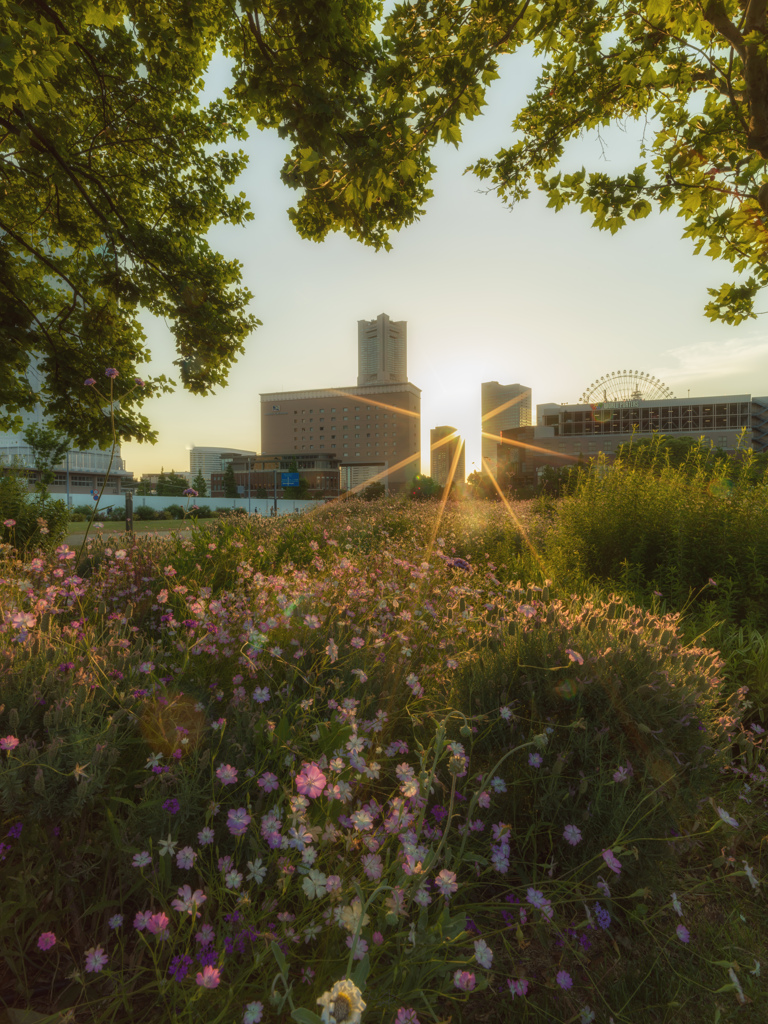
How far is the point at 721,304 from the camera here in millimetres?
7051

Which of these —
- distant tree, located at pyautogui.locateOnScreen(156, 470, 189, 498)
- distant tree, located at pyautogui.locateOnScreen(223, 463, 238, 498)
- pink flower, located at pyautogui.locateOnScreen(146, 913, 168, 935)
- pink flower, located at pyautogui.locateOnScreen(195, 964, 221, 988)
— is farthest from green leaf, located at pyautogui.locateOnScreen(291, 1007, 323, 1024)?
distant tree, located at pyautogui.locateOnScreen(223, 463, 238, 498)

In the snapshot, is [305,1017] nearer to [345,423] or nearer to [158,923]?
[158,923]

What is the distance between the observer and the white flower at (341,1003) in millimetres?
797

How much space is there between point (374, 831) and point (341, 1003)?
0.97 metres

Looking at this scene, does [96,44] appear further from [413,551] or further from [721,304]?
[721,304]

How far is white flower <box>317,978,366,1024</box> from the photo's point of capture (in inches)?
31.4

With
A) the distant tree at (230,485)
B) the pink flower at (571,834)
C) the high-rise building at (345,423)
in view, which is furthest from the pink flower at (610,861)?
the high-rise building at (345,423)

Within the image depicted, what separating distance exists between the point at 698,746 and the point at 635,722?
0.35m

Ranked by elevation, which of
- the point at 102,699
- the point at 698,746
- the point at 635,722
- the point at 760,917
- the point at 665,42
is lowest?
the point at 760,917

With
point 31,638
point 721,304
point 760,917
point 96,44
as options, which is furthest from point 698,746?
point 96,44

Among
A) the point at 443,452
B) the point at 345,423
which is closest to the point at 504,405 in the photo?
the point at 345,423

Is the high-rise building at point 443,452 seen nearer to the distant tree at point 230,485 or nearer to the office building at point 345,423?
the office building at point 345,423

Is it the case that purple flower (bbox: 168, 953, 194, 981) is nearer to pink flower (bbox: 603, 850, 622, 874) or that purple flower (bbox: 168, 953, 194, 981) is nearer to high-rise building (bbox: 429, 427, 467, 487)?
pink flower (bbox: 603, 850, 622, 874)

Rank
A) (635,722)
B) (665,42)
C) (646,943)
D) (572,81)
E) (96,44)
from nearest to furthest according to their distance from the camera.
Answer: (646,943) < (635,722) < (665,42) < (572,81) < (96,44)
